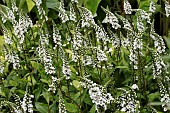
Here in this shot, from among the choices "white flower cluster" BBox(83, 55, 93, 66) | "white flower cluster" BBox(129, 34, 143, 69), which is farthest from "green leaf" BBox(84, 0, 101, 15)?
"white flower cluster" BBox(129, 34, 143, 69)

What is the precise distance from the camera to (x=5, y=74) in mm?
4586

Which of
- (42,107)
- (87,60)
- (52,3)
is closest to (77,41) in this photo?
(87,60)

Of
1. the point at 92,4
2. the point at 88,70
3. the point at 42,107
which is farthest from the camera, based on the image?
the point at 92,4

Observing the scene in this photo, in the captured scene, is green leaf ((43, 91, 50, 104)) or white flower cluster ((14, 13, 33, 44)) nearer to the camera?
green leaf ((43, 91, 50, 104))

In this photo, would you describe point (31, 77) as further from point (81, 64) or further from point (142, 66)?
point (142, 66)

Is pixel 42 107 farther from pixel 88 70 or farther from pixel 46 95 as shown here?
pixel 88 70

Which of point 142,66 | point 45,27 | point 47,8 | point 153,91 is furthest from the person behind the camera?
point 47,8

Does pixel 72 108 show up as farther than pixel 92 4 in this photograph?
No

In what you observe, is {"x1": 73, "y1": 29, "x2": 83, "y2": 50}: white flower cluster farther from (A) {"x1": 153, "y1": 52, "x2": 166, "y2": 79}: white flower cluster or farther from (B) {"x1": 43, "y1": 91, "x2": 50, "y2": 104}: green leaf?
(A) {"x1": 153, "y1": 52, "x2": 166, "y2": 79}: white flower cluster

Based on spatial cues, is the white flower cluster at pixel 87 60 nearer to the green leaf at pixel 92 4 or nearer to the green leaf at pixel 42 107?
the green leaf at pixel 42 107

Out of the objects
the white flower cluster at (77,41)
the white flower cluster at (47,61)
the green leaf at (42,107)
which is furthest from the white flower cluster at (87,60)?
the green leaf at (42,107)

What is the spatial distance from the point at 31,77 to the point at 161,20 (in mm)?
2052

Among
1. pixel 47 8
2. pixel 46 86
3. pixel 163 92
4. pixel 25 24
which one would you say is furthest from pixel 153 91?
pixel 47 8

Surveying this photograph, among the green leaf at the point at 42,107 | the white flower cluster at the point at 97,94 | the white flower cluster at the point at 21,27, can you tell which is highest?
the white flower cluster at the point at 21,27
